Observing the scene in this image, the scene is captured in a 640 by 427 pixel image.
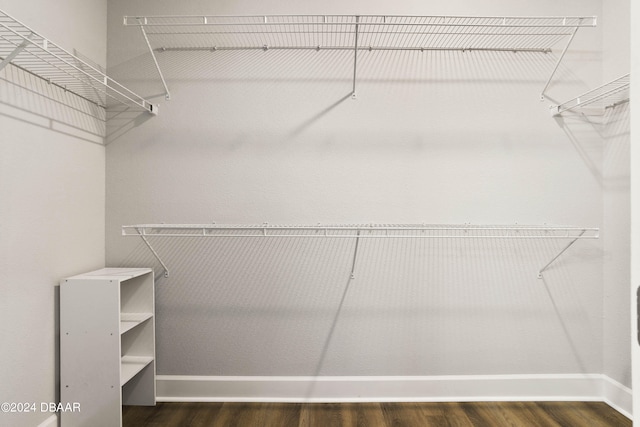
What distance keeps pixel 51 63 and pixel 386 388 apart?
232cm

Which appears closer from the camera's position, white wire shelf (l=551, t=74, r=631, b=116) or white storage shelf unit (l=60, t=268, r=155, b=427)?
white storage shelf unit (l=60, t=268, r=155, b=427)

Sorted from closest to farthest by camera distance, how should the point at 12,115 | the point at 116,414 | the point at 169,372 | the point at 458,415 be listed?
the point at 12,115 → the point at 116,414 → the point at 458,415 → the point at 169,372

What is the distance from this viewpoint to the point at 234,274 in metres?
2.14

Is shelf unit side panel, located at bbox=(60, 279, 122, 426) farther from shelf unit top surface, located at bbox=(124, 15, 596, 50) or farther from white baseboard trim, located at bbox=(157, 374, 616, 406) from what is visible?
shelf unit top surface, located at bbox=(124, 15, 596, 50)

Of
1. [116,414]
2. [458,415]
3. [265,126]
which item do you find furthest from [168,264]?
[458,415]

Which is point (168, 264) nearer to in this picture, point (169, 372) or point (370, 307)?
point (169, 372)

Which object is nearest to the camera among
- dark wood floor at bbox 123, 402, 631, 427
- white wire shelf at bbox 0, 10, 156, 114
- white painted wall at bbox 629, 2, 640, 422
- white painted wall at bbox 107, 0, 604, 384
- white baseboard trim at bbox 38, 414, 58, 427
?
white painted wall at bbox 629, 2, 640, 422

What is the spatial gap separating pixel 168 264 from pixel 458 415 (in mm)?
1825

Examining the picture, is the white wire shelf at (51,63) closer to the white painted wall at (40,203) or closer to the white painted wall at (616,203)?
the white painted wall at (40,203)

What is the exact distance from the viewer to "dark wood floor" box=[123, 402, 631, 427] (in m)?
1.88

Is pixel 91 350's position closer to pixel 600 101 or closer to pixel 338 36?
pixel 338 36

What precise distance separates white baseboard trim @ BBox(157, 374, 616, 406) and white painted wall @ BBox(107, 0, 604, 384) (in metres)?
→ 0.05

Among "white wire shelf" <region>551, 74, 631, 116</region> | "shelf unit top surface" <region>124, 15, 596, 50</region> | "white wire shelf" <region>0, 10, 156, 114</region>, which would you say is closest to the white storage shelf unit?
"white wire shelf" <region>0, 10, 156, 114</region>

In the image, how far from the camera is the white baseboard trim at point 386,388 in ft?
6.88
